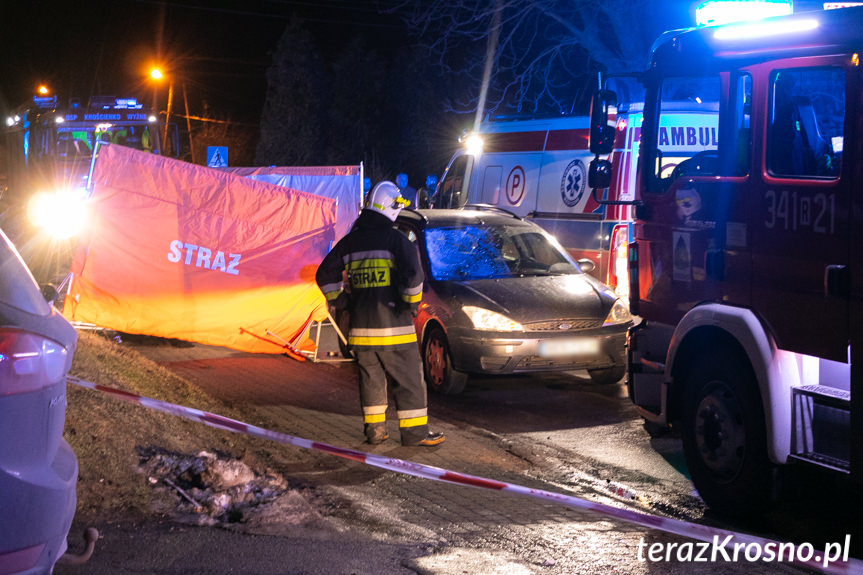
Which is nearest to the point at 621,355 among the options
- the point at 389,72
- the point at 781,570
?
the point at 781,570

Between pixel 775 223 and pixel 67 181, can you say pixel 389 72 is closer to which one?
pixel 67 181

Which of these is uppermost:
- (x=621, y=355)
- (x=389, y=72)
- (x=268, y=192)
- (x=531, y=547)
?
(x=389, y=72)

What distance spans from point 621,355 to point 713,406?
2994 mm

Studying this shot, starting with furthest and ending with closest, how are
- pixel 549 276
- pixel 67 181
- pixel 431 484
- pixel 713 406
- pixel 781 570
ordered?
pixel 67 181
pixel 549 276
pixel 431 484
pixel 713 406
pixel 781 570

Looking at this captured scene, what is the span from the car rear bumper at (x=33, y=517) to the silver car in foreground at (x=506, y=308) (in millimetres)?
5002

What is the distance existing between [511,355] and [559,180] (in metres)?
4.10

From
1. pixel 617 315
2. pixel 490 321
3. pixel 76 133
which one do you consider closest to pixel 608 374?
pixel 617 315

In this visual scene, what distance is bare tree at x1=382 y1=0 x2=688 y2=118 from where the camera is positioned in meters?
22.4

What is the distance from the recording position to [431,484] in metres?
5.90

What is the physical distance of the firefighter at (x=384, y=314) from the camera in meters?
6.66

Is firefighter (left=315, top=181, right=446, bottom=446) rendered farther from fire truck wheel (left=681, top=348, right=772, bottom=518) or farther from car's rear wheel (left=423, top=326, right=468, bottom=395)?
fire truck wheel (left=681, top=348, right=772, bottom=518)

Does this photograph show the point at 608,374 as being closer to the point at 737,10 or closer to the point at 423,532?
the point at 737,10

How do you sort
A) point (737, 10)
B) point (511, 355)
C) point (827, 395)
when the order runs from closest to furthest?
point (827, 395) → point (737, 10) → point (511, 355)

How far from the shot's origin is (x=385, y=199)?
6.73 meters
